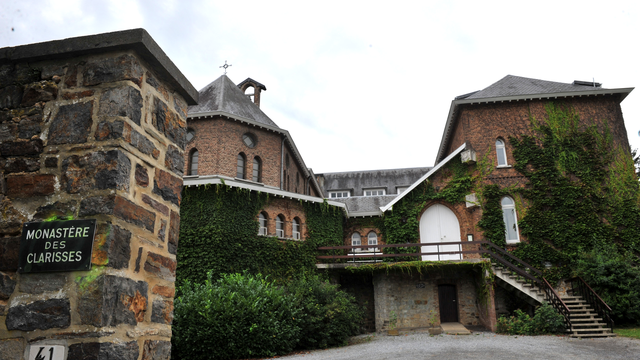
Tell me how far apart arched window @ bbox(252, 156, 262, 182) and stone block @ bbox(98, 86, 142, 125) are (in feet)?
65.7

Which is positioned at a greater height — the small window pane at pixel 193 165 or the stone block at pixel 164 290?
the small window pane at pixel 193 165

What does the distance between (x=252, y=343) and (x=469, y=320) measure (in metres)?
11.2

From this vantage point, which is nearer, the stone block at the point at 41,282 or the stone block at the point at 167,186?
the stone block at the point at 41,282

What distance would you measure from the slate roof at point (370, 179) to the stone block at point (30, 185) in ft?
112

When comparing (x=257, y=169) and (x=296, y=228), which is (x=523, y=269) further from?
(x=257, y=169)

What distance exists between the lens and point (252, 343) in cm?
1284

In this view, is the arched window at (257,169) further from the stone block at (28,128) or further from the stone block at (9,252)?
the stone block at (9,252)

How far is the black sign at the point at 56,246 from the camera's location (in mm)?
2688

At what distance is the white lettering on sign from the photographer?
2584 millimetres

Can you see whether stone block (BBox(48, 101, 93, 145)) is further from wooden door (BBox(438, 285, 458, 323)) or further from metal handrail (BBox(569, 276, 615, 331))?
wooden door (BBox(438, 285, 458, 323))

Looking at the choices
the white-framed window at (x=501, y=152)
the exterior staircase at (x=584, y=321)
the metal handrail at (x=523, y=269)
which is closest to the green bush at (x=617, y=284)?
the exterior staircase at (x=584, y=321)

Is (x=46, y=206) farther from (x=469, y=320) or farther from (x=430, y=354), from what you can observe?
(x=469, y=320)

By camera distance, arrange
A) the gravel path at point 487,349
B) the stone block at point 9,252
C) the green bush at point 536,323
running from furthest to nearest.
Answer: the green bush at point 536,323 < the gravel path at point 487,349 < the stone block at point 9,252

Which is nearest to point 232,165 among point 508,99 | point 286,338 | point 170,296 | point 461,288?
point 286,338
